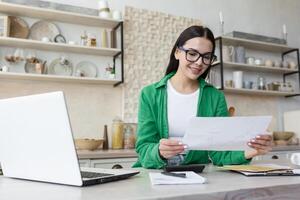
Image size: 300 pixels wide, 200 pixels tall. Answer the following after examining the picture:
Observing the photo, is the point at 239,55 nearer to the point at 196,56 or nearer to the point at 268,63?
the point at 268,63

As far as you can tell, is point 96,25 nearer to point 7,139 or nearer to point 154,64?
point 154,64

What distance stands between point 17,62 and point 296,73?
305cm

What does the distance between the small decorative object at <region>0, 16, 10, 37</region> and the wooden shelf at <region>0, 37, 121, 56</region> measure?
6 cm

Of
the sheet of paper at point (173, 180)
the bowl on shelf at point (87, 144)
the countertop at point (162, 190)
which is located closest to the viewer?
the countertop at point (162, 190)

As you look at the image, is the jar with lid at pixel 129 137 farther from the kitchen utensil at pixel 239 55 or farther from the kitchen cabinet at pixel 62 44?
the kitchen utensil at pixel 239 55

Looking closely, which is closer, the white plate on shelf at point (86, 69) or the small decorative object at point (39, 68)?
the small decorative object at point (39, 68)

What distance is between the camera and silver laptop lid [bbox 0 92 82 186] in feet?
2.44

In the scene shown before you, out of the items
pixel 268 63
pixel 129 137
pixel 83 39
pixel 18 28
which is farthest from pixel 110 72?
pixel 268 63

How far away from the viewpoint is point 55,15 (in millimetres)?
2803

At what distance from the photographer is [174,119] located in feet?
4.85

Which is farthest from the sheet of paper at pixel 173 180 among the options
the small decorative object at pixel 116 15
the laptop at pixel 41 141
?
the small decorative object at pixel 116 15

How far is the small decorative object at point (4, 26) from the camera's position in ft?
8.48

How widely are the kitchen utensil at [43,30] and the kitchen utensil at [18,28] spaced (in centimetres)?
6

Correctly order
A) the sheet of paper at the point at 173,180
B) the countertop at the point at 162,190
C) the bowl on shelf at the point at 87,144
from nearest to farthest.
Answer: the countertop at the point at 162,190
the sheet of paper at the point at 173,180
the bowl on shelf at the point at 87,144
